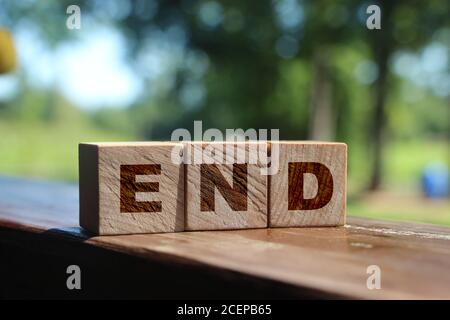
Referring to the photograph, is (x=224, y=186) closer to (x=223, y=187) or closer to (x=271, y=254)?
(x=223, y=187)

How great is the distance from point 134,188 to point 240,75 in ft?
33.3

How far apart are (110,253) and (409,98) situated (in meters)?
14.9

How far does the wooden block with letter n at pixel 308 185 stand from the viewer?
1.32m

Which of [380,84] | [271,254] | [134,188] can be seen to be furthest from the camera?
[380,84]

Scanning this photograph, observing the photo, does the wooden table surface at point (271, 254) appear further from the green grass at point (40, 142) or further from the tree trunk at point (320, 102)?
the green grass at point (40, 142)

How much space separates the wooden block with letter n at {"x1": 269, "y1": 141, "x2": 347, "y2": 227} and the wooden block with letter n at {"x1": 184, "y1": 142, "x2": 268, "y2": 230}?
0.04 metres

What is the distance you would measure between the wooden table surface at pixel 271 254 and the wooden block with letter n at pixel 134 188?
4cm

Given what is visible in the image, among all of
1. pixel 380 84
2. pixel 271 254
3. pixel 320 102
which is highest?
pixel 380 84

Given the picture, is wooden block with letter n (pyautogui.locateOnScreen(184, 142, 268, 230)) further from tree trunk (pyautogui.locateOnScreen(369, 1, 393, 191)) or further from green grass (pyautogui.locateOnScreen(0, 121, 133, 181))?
green grass (pyautogui.locateOnScreen(0, 121, 133, 181))

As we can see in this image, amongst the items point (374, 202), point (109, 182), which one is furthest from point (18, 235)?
point (374, 202)

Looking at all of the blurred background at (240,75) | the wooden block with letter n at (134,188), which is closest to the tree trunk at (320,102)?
the blurred background at (240,75)

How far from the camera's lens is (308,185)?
1.34 meters

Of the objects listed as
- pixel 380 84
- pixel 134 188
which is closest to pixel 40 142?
pixel 380 84

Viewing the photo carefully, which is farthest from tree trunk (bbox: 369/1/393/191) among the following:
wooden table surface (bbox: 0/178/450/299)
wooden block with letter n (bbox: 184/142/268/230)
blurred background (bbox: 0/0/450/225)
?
wooden block with letter n (bbox: 184/142/268/230)
